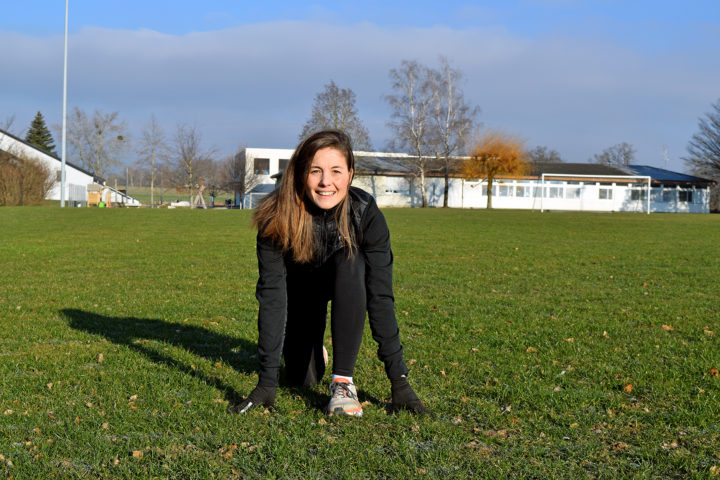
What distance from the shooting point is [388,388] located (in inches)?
163

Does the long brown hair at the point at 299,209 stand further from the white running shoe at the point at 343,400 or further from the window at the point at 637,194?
the window at the point at 637,194

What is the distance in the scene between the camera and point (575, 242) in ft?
57.9

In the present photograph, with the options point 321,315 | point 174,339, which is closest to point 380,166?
point 174,339

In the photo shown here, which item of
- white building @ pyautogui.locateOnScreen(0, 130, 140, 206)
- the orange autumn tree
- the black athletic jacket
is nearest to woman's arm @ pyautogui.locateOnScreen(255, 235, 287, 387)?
the black athletic jacket

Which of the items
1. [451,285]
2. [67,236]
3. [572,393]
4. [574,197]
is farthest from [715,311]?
[574,197]

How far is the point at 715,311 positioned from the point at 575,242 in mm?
10762

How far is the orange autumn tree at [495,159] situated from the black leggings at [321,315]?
5442 cm

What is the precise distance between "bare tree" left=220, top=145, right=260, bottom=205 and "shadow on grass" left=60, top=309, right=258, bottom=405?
57.2 meters

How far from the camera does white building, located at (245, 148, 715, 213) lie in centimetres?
6031

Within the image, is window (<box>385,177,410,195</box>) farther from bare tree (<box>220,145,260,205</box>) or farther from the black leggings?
the black leggings

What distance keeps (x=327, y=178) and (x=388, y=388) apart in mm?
1443

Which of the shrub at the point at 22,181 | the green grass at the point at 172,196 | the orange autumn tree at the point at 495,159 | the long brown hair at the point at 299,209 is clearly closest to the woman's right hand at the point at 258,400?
the long brown hair at the point at 299,209

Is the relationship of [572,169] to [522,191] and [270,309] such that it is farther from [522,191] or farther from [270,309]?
[270,309]

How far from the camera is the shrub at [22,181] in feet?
119
